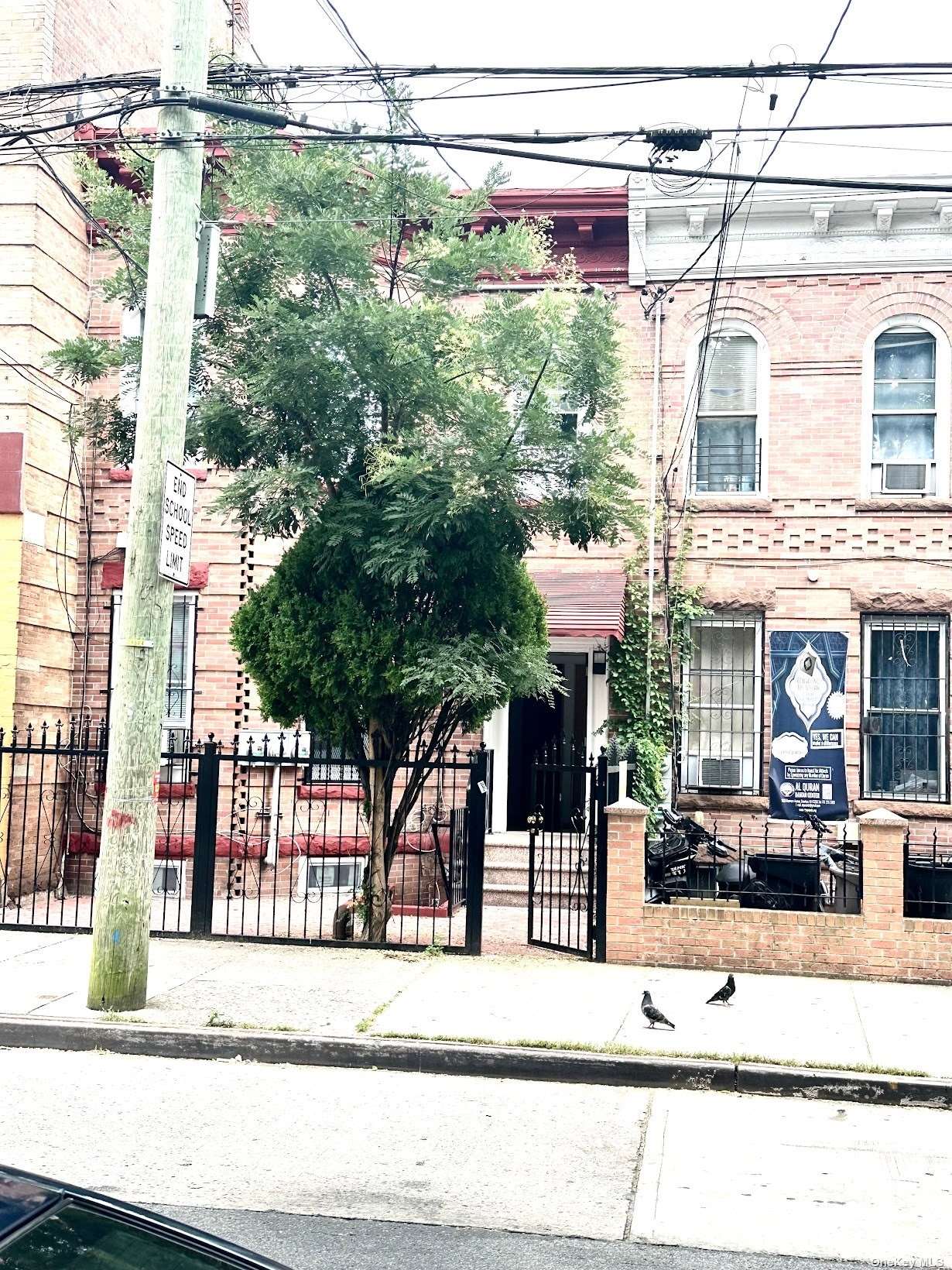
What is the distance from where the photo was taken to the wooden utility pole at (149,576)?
27.9 ft

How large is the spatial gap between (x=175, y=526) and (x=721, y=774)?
7965 millimetres

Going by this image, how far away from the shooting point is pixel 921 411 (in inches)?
572

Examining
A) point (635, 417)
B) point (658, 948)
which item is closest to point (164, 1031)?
point (658, 948)

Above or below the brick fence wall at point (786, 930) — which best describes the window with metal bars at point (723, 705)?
above

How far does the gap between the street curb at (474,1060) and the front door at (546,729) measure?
7365 millimetres

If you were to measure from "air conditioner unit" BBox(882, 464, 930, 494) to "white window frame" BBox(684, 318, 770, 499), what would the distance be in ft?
4.39

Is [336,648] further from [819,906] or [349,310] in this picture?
[819,906]

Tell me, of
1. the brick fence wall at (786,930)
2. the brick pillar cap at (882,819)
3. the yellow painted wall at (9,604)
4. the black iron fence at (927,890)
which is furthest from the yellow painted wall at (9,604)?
the black iron fence at (927,890)

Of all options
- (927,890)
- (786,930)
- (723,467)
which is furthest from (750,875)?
(723,467)

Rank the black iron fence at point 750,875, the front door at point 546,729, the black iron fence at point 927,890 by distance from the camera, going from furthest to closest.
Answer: the front door at point 546,729
the black iron fence at point 750,875
the black iron fence at point 927,890

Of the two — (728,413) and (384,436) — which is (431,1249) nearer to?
(384,436)

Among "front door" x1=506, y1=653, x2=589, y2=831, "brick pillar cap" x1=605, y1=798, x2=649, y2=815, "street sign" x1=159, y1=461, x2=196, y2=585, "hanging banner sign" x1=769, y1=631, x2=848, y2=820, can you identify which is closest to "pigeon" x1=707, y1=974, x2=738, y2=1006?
"brick pillar cap" x1=605, y1=798, x2=649, y2=815

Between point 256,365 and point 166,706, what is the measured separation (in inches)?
235

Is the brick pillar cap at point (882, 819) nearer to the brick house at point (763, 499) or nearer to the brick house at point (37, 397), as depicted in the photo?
the brick house at point (763, 499)
